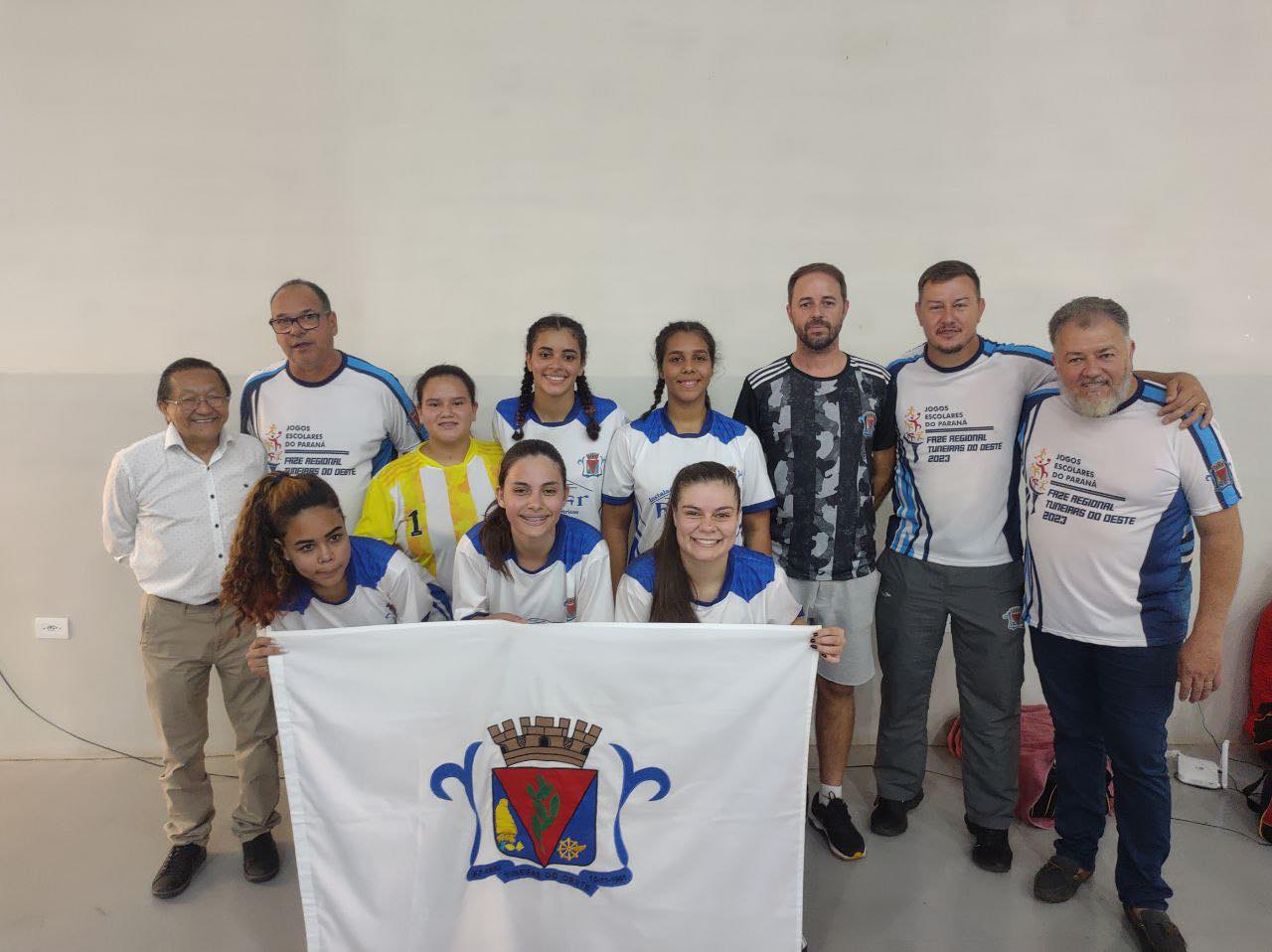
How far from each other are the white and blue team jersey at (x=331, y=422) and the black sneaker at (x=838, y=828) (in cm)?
203

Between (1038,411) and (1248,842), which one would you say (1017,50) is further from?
(1248,842)

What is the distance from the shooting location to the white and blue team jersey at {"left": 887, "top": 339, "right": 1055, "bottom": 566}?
2.51 metres

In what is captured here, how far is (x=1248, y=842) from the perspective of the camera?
9.28 ft

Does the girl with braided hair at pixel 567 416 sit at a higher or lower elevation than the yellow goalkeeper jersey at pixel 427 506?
higher

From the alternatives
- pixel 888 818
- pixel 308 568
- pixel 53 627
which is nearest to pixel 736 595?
pixel 308 568

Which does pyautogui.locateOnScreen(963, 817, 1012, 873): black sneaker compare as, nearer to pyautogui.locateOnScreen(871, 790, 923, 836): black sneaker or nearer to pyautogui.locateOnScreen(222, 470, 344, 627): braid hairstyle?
pyautogui.locateOnScreen(871, 790, 923, 836): black sneaker

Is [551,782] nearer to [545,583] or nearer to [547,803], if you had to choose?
[547,803]

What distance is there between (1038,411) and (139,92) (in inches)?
149

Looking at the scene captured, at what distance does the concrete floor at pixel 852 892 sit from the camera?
→ 233cm

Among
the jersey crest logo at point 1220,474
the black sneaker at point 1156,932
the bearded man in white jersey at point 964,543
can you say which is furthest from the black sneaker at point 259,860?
the jersey crest logo at point 1220,474

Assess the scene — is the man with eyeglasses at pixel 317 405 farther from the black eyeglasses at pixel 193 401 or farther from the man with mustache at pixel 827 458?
the man with mustache at pixel 827 458

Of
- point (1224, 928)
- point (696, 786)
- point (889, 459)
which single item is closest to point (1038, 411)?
point (889, 459)

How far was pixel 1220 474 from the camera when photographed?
210 centimetres

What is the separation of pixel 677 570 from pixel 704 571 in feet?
0.26
